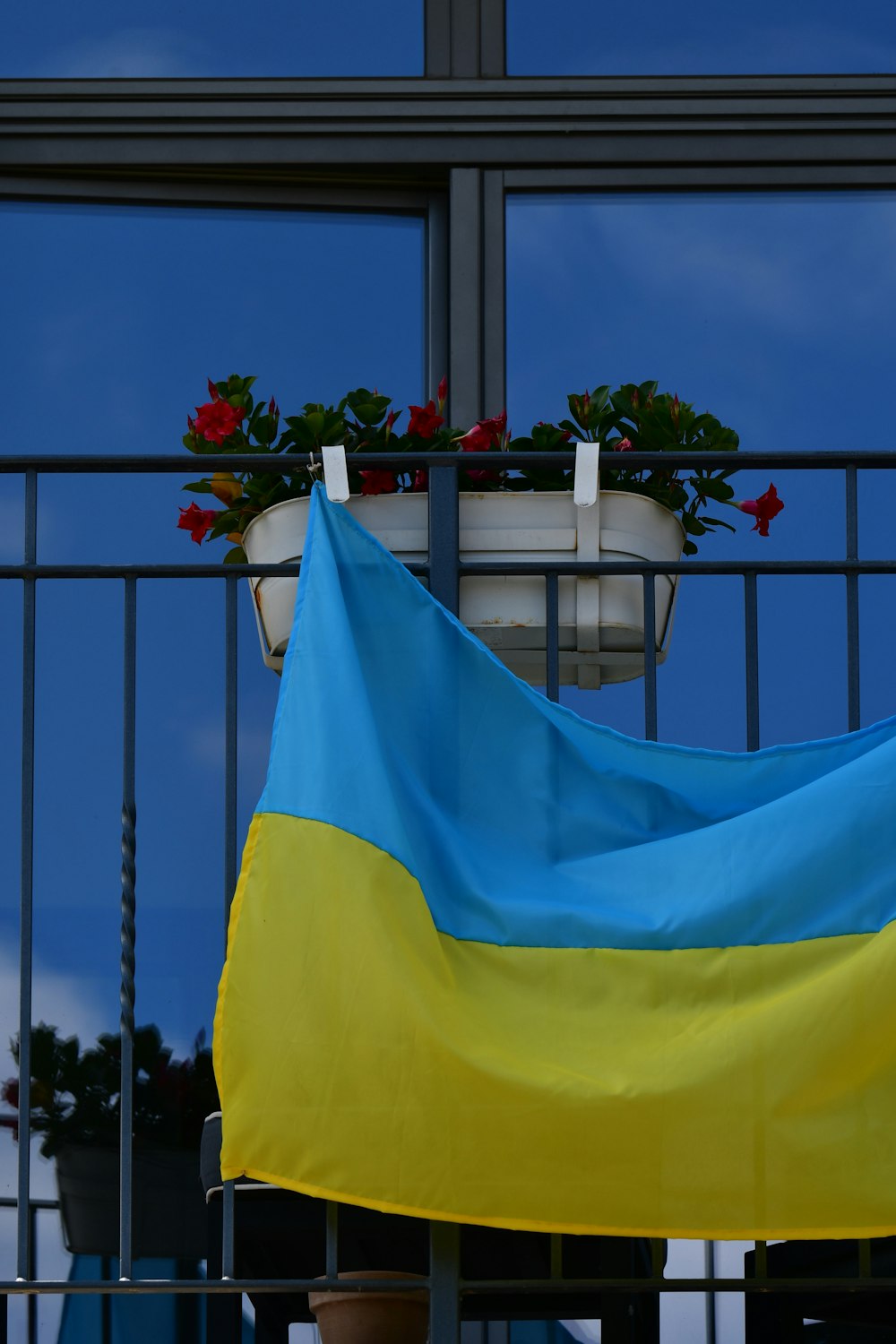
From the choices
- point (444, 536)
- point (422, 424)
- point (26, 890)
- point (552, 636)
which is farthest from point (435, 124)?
point (26, 890)

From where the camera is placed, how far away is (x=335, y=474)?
3070 millimetres

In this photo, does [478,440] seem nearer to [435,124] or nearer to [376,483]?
[376,483]

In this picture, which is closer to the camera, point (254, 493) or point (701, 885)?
point (701, 885)

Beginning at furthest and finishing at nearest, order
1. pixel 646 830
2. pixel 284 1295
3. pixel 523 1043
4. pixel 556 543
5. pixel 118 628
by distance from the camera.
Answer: pixel 118 628
pixel 284 1295
pixel 556 543
pixel 646 830
pixel 523 1043

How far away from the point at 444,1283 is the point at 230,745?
0.81 metres

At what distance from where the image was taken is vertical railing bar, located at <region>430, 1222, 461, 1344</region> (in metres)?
2.80

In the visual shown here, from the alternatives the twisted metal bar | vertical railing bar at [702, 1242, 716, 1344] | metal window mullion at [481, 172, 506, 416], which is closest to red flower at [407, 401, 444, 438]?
the twisted metal bar

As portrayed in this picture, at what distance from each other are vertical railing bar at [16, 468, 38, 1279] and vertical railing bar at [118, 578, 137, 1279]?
0.43 feet

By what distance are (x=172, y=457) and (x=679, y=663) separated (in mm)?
1345

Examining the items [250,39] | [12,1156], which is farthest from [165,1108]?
[250,39]

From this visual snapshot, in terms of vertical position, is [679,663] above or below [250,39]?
below

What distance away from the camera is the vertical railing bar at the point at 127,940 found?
9.46 ft

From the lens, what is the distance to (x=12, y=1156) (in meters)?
3.77

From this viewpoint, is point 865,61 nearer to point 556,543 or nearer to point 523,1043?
point 556,543
